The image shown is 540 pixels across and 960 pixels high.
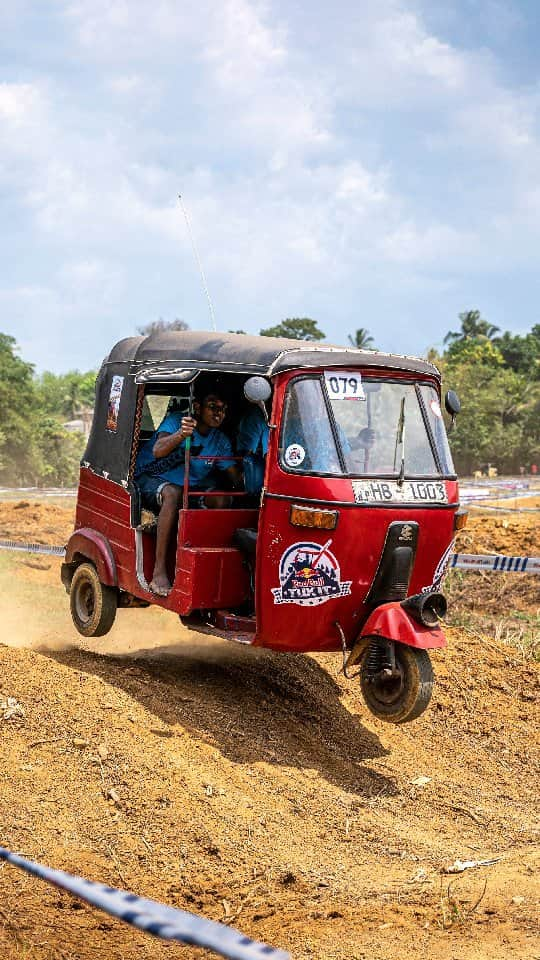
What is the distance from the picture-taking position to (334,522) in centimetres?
703

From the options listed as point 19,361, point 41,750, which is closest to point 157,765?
point 41,750

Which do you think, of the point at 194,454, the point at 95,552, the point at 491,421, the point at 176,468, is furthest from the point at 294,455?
the point at 491,421

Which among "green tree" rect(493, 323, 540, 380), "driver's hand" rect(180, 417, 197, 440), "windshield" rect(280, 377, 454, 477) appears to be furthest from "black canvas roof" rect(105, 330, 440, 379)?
"green tree" rect(493, 323, 540, 380)

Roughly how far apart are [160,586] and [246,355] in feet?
7.19

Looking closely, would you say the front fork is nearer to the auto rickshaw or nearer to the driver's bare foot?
the auto rickshaw

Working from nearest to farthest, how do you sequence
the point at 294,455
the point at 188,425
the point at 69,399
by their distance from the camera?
the point at 294,455 < the point at 188,425 < the point at 69,399

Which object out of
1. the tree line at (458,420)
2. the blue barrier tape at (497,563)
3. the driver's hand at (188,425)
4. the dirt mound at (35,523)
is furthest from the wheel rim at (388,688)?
the tree line at (458,420)

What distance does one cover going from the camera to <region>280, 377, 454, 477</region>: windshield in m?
7.18

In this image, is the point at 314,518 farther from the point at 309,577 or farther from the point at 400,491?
the point at 400,491

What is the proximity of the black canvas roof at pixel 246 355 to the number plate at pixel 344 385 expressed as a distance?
0.07 meters

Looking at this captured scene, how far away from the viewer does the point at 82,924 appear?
5.04 metres

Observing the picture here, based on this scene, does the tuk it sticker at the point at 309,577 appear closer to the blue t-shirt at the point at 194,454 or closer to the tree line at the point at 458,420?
the blue t-shirt at the point at 194,454

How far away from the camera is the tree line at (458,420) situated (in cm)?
4544

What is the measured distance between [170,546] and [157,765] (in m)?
2.23
